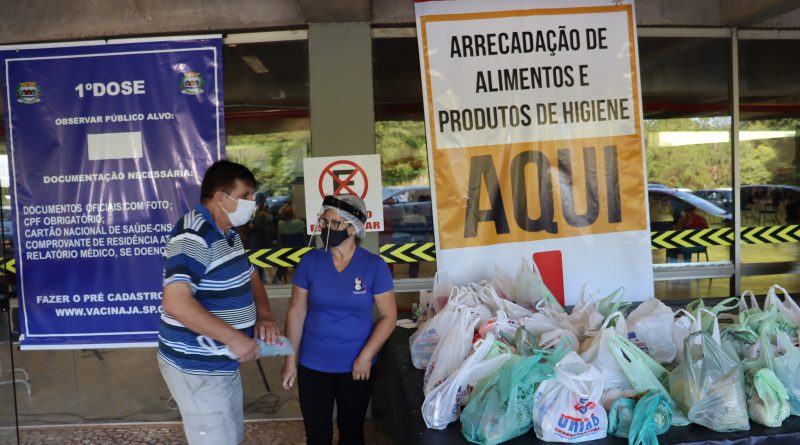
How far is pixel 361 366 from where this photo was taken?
8.06ft

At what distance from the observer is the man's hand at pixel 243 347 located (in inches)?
80.5

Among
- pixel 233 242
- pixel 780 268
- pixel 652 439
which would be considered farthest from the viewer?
pixel 780 268

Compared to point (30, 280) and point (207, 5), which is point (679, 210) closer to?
point (207, 5)

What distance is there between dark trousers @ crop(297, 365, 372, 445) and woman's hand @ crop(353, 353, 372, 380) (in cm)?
5

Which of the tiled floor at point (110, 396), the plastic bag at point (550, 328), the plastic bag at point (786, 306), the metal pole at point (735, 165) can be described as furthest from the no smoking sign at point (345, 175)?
the metal pole at point (735, 165)

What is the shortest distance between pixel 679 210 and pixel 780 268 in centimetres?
92

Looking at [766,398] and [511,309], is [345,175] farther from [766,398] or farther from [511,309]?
[766,398]

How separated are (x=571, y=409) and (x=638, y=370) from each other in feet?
0.97

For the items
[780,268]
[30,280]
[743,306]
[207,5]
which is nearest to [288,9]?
[207,5]

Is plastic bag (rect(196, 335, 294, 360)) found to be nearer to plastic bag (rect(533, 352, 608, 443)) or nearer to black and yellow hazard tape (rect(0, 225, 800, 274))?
plastic bag (rect(533, 352, 608, 443))

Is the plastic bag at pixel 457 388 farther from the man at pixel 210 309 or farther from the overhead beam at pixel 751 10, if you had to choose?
the overhead beam at pixel 751 10

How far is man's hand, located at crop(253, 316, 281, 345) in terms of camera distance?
2.28 m

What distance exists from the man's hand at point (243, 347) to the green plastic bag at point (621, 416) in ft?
4.00

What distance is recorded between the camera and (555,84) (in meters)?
3.74
